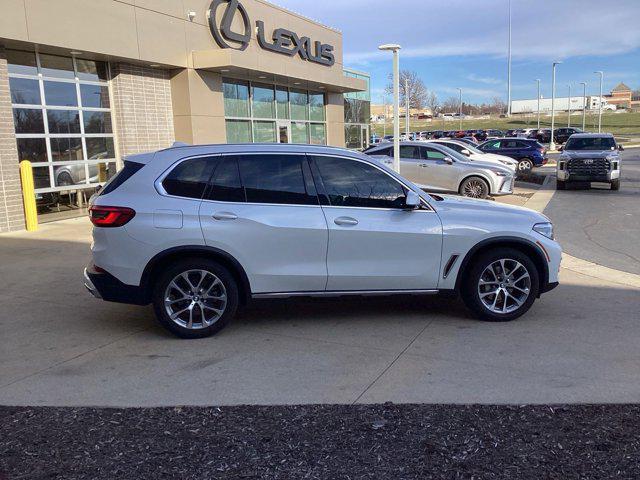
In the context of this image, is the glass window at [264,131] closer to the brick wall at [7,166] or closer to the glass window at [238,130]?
the glass window at [238,130]

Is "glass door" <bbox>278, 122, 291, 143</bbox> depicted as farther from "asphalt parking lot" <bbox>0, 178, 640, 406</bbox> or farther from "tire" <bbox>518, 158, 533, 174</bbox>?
"asphalt parking lot" <bbox>0, 178, 640, 406</bbox>

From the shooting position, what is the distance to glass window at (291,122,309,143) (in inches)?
929

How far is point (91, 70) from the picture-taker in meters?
14.6

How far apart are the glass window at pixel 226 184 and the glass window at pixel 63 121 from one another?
369 inches

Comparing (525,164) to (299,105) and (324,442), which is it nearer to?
(299,105)

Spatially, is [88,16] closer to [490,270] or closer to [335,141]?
[490,270]

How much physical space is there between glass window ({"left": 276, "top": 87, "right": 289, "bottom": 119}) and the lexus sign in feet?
4.59

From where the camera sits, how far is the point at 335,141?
27422 millimetres

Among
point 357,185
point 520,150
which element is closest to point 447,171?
point 357,185

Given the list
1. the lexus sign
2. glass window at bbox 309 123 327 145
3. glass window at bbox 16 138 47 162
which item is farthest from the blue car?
glass window at bbox 16 138 47 162

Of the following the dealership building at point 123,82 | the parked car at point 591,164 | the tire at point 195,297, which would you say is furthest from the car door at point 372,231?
the parked car at point 591,164

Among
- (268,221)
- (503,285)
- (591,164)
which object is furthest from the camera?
(591,164)

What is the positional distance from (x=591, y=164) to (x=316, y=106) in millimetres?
11484

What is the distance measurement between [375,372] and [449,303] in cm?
229
